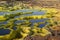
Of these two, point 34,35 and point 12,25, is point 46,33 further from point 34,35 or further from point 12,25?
point 12,25

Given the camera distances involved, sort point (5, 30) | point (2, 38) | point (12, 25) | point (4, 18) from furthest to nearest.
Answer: point (4, 18), point (12, 25), point (5, 30), point (2, 38)

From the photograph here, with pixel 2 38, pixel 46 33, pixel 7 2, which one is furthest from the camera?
Answer: pixel 7 2

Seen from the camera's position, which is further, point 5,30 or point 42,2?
point 42,2

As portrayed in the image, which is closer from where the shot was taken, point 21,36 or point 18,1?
point 21,36

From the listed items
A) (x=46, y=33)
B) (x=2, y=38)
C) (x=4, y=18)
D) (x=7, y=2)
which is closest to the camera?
(x=2, y=38)

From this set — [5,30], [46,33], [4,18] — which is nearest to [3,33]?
[5,30]

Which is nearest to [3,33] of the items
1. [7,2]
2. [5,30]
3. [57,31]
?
[5,30]

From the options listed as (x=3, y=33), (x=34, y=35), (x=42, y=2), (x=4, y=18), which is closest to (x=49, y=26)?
(x=34, y=35)

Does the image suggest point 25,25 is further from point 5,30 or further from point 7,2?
point 7,2

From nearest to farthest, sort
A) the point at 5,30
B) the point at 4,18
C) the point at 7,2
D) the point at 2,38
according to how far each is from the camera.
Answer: the point at 2,38, the point at 5,30, the point at 4,18, the point at 7,2
